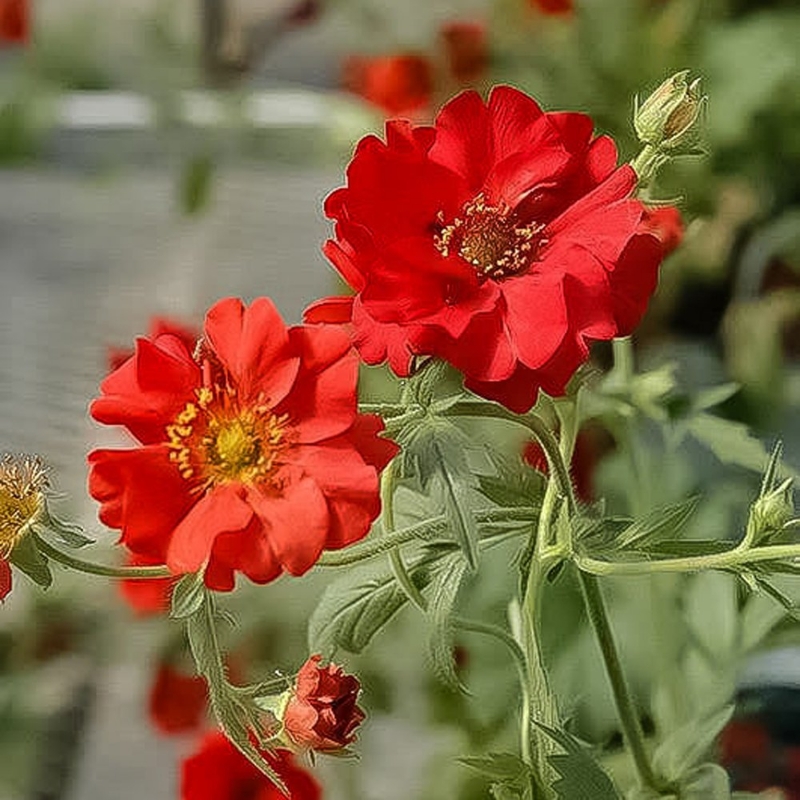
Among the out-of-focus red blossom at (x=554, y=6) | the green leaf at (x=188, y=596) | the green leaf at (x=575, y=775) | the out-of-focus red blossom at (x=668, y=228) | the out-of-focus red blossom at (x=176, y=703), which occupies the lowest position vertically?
the out-of-focus red blossom at (x=176, y=703)

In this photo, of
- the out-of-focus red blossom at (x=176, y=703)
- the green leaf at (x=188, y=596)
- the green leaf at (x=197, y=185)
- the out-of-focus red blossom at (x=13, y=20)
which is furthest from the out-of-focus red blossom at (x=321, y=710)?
the out-of-focus red blossom at (x=13, y=20)

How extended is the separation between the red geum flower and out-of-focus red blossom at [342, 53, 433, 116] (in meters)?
0.58

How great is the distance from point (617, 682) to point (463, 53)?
1.99 ft

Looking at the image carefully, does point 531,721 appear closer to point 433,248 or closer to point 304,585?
point 433,248

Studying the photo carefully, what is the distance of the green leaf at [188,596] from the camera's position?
25 centimetres

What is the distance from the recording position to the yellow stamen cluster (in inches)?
9.8

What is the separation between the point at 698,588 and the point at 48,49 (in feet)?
2.29

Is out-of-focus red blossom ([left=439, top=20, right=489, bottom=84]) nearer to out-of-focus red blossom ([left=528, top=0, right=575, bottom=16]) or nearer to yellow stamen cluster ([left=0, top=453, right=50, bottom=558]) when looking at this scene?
out-of-focus red blossom ([left=528, top=0, right=575, bottom=16])

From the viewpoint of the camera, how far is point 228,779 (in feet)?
1.24

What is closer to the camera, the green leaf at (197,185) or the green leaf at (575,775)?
the green leaf at (575,775)

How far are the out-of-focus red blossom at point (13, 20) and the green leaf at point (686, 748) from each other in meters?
0.68

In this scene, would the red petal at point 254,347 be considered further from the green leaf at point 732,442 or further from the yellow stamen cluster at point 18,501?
the green leaf at point 732,442

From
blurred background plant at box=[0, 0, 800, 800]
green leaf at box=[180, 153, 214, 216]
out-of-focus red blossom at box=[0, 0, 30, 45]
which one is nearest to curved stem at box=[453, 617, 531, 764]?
blurred background plant at box=[0, 0, 800, 800]

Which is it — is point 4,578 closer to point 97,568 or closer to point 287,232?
point 97,568
